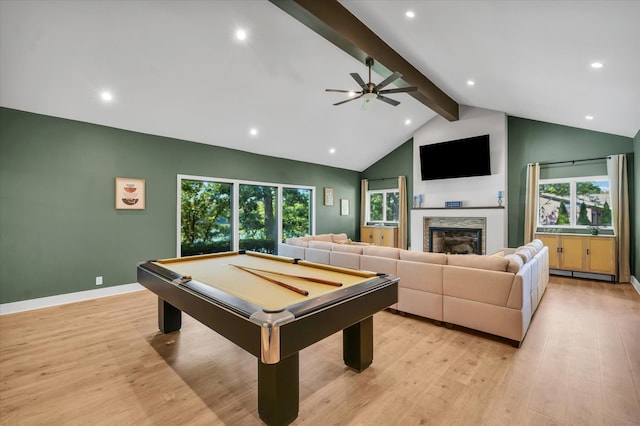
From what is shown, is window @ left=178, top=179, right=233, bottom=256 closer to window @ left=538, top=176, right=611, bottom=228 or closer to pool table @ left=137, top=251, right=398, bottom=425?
pool table @ left=137, top=251, right=398, bottom=425

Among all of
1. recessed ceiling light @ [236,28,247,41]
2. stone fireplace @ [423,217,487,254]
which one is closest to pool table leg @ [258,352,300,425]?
recessed ceiling light @ [236,28,247,41]

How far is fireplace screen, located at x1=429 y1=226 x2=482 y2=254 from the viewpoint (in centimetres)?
701

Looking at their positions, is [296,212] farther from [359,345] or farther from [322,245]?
[359,345]

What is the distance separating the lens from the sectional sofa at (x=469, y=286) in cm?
293

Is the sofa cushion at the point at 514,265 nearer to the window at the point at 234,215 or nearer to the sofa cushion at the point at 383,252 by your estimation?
the sofa cushion at the point at 383,252

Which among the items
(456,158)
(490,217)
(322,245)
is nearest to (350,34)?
(322,245)

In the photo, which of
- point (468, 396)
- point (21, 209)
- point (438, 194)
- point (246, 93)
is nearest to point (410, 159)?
point (438, 194)

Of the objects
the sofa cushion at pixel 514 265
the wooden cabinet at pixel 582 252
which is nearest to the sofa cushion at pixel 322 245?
the sofa cushion at pixel 514 265

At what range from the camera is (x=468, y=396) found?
2.12m

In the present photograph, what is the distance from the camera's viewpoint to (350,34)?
3549 mm

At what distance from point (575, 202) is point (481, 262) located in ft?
15.1

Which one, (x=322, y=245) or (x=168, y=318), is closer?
(x=168, y=318)

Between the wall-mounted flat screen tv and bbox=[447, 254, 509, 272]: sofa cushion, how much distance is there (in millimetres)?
4414

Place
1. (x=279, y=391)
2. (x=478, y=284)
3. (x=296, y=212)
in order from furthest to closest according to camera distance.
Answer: (x=296, y=212), (x=478, y=284), (x=279, y=391)
